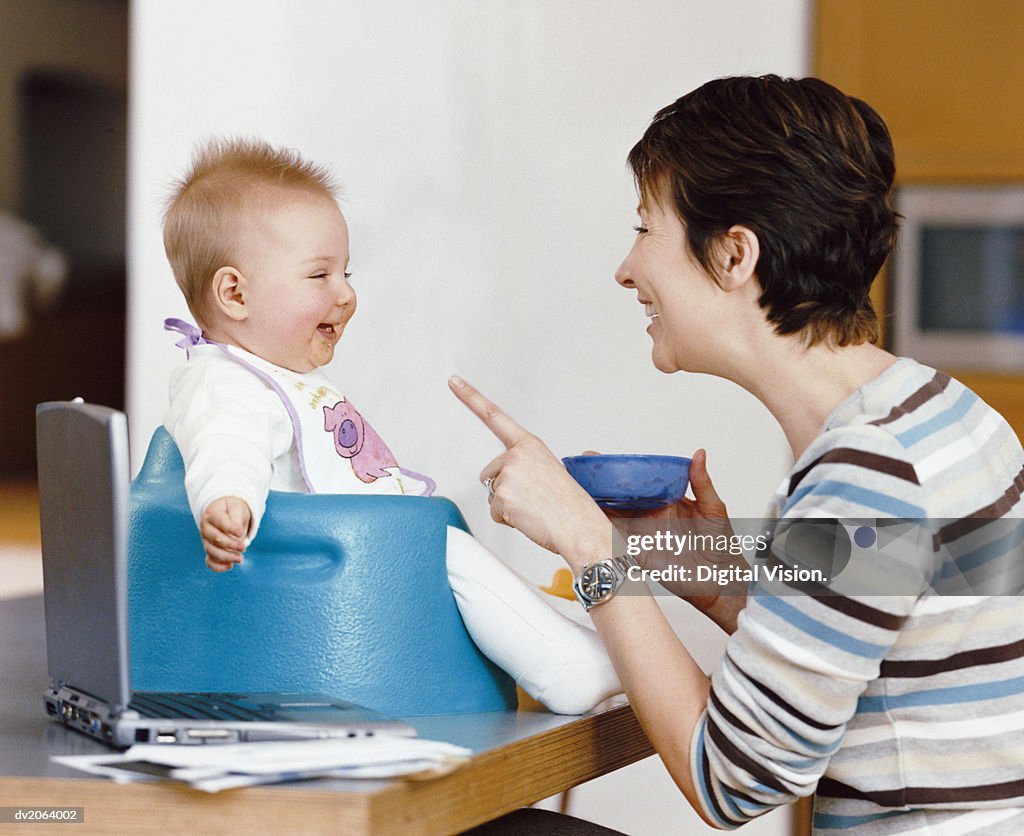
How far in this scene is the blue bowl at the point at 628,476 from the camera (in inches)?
46.3

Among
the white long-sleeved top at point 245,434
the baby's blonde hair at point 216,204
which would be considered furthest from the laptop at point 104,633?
the baby's blonde hair at point 216,204

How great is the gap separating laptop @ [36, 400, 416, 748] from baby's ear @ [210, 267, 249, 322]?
11.9 inches

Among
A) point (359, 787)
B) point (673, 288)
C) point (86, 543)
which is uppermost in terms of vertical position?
point (673, 288)

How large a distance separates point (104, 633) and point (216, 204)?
1.76ft

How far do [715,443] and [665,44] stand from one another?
84 cm

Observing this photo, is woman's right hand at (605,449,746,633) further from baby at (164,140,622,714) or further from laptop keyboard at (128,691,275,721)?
laptop keyboard at (128,691,275,721)

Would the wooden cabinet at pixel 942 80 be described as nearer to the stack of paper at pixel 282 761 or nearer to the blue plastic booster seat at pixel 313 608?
the blue plastic booster seat at pixel 313 608

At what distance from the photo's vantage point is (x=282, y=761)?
730 mm

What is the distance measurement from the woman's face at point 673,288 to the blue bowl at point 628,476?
10 cm

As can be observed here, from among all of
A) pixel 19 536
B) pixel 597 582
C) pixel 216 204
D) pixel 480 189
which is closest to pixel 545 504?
pixel 597 582

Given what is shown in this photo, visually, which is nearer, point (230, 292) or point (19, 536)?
point (230, 292)

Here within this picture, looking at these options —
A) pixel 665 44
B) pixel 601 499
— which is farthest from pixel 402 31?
pixel 601 499

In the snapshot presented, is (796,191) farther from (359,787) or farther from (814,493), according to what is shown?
(359,787)

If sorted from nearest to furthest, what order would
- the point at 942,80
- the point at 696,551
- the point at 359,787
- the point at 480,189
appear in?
1. the point at 359,787
2. the point at 696,551
3. the point at 942,80
4. the point at 480,189
